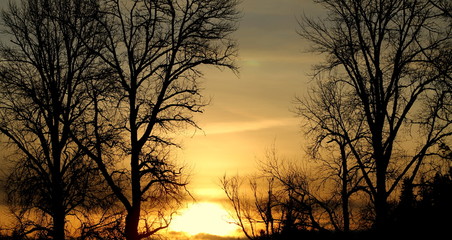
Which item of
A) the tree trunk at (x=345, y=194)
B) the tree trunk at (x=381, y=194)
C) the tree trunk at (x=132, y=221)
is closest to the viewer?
the tree trunk at (x=132, y=221)

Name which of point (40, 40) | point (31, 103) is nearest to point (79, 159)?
point (31, 103)

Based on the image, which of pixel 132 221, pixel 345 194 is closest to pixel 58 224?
pixel 132 221

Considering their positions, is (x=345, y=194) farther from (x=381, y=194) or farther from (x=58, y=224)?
(x=58, y=224)

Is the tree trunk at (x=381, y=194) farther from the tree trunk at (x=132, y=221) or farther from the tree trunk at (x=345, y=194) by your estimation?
the tree trunk at (x=132, y=221)

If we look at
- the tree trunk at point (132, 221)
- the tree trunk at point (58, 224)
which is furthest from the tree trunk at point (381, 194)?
the tree trunk at point (58, 224)

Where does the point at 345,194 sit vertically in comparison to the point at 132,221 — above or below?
above

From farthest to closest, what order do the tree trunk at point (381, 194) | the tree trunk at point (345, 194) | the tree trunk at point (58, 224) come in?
the tree trunk at point (345, 194), the tree trunk at point (58, 224), the tree trunk at point (381, 194)

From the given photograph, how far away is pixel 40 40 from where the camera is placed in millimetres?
24359

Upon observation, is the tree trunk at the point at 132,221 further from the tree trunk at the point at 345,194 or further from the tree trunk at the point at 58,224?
the tree trunk at the point at 345,194

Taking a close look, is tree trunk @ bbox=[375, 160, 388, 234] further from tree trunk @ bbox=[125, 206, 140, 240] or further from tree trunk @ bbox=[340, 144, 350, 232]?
tree trunk @ bbox=[125, 206, 140, 240]

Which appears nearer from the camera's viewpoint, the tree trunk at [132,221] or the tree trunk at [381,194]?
the tree trunk at [132,221]

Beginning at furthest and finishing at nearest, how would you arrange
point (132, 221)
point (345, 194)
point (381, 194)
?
point (345, 194), point (381, 194), point (132, 221)

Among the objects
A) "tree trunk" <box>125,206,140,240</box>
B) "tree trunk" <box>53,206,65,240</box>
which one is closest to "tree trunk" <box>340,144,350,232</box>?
"tree trunk" <box>125,206,140,240</box>

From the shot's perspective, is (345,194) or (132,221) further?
(345,194)
